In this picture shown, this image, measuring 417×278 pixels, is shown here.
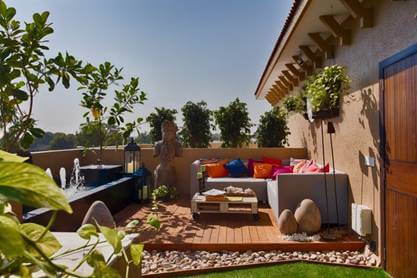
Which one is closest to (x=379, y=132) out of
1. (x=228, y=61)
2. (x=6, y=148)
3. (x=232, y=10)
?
(x=6, y=148)

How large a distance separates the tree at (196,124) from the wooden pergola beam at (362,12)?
17.8 feet

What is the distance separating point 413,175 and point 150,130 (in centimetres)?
673

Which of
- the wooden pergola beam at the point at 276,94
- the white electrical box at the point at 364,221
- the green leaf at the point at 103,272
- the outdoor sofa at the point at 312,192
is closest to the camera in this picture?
the green leaf at the point at 103,272

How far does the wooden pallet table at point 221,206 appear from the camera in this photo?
5344mm

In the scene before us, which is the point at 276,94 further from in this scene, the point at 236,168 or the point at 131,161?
the point at 131,161


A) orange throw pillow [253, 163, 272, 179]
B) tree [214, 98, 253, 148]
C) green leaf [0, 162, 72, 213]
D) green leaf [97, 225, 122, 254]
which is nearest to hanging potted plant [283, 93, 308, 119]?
orange throw pillow [253, 163, 272, 179]

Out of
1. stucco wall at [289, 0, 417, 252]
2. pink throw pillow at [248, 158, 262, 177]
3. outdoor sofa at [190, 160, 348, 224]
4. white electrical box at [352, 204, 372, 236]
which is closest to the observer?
stucco wall at [289, 0, 417, 252]

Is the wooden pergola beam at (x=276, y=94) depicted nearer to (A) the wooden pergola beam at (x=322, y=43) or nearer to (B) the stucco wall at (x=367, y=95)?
(A) the wooden pergola beam at (x=322, y=43)

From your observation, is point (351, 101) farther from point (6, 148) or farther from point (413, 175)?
point (6, 148)

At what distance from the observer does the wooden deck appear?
13.9 ft

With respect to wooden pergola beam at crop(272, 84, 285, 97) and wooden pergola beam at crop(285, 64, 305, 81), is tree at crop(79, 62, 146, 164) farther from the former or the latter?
wooden pergola beam at crop(272, 84, 285, 97)

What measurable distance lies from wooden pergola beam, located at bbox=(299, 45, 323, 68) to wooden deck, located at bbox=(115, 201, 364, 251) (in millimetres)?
2937

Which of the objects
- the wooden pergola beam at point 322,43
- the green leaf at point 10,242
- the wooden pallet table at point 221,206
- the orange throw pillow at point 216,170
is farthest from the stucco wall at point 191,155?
the green leaf at point 10,242

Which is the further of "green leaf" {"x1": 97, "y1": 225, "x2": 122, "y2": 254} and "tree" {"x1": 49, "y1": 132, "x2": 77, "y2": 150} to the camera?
"tree" {"x1": 49, "y1": 132, "x2": 77, "y2": 150}
